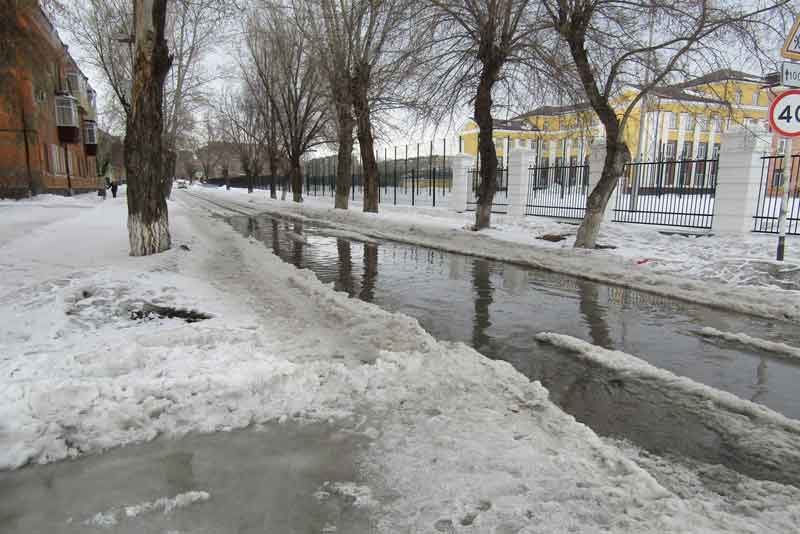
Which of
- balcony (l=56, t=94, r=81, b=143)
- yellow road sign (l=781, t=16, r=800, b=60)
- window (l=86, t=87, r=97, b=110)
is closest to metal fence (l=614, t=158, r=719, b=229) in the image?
yellow road sign (l=781, t=16, r=800, b=60)

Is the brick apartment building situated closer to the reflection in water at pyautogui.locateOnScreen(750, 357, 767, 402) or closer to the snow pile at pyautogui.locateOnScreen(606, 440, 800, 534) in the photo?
the snow pile at pyautogui.locateOnScreen(606, 440, 800, 534)

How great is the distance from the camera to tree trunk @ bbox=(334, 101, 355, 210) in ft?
69.8

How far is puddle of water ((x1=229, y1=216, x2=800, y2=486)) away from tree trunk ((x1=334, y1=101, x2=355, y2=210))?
12537mm

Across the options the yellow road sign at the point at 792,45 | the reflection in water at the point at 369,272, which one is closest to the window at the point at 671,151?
the yellow road sign at the point at 792,45

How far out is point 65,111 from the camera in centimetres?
3256

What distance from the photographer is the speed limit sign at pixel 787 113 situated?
26.5ft

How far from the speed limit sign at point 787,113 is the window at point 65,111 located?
3733 cm

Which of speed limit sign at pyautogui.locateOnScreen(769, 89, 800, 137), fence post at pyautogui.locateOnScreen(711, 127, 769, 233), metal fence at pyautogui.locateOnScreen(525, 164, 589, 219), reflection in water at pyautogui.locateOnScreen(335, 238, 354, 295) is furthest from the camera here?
metal fence at pyautogui.locateOnScreen(525, 164, 589, 219)

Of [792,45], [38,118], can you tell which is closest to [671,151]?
[792,45]

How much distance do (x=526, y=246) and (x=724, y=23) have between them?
5707 millimetres

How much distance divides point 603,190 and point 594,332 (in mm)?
7005

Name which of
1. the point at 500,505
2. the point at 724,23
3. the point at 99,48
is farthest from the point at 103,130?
the point at 500,505

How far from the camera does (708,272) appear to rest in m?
8.61

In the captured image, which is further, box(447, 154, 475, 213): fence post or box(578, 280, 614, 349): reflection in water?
box(447, 154, 475, 213): fence post
